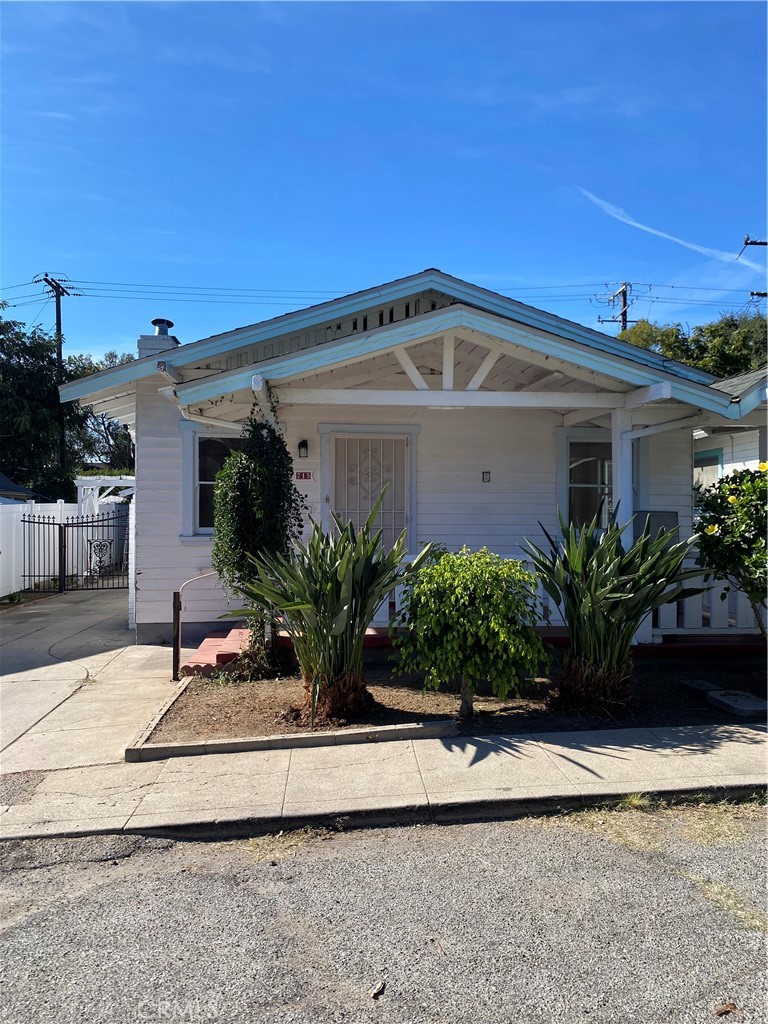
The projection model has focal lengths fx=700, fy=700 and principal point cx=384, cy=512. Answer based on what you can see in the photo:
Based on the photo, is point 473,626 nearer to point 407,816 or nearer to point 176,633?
point 407,816

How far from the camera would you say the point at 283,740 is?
17.0 feet

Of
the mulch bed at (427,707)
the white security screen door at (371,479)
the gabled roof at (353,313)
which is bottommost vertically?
the mulch bed at (427,707)

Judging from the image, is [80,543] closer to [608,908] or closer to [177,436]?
[177,436]

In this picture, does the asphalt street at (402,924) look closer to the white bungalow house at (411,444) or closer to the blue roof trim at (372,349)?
the blue roof trim at (372,349)

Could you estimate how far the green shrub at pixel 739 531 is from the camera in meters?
5.85

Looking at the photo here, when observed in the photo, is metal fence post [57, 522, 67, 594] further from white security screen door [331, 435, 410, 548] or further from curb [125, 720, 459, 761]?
curb [125, 720, 459, 761]

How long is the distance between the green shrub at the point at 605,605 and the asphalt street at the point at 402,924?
5.38ft

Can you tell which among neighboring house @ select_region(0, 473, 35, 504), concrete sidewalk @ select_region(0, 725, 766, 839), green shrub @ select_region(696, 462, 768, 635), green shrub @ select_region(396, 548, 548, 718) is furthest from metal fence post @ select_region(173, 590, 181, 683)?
neighboring house @ select_region(0, 473, 35, 504)

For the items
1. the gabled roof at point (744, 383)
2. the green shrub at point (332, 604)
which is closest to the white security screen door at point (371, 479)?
the green shrub at point (332, 604)

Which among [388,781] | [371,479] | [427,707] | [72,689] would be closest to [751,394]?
[427,707]

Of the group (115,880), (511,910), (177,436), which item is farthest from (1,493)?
(511,910)

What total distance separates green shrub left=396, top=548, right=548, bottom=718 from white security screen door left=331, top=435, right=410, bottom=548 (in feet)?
12.9

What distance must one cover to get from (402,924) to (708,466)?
47.5 ft

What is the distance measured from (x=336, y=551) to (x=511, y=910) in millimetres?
3003
